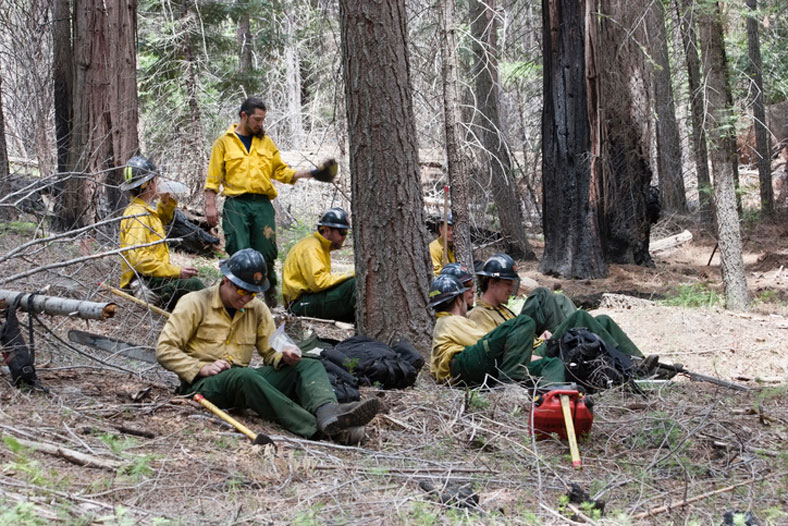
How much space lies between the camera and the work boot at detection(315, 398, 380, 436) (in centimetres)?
476

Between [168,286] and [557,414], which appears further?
[168,286]

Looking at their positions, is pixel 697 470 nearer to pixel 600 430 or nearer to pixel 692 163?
pixel 600 430

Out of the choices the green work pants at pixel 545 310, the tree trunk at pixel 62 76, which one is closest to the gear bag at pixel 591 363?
the green work pants at pixel 545 310

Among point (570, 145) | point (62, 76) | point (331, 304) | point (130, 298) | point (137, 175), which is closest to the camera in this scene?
point (130, 298)

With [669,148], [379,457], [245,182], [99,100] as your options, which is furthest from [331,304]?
[669,148]

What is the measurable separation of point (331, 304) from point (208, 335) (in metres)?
2.47

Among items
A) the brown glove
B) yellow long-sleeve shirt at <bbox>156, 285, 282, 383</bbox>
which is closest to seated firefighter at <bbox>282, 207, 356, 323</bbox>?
the brown glove

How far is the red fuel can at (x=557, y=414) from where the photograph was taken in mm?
4828

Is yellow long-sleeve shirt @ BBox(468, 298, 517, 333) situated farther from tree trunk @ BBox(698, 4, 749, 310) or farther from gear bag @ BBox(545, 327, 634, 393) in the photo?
tree trunk @ BBox(698, 4, 749, 310)

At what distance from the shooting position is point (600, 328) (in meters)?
6.50

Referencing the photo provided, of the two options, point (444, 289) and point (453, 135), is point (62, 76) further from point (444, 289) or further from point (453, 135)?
point (444, 289)

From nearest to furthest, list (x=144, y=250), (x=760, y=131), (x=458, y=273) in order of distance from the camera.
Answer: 1. (x=458, y=273)
2. (x=144, y=250)
3. (x=760, y=131)

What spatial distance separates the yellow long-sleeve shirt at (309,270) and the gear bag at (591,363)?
7.76ft

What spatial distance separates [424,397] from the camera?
5.84m
